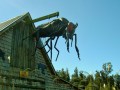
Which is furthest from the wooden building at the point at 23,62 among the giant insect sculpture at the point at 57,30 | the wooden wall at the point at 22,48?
the giant insect sculpture at the point at 57,30

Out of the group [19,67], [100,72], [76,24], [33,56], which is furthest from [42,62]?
[100,72]

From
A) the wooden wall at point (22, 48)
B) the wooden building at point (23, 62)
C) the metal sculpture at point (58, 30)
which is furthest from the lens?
the metal sculpture at point (58, 30)

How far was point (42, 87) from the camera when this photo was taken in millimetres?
17875

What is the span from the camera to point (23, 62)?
17094 millimetres

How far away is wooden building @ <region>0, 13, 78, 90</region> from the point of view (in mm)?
15750

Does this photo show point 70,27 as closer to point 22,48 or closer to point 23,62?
point 22,48

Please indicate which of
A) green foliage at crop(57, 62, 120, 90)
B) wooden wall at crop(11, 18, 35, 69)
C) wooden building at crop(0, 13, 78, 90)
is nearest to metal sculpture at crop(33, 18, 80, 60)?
wooden wall at crop(11, 18, 35, 69)

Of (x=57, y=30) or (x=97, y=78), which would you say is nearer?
(x=57, y=30)

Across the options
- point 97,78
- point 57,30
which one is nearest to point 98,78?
point 97,78

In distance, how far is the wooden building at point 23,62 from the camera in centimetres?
1575

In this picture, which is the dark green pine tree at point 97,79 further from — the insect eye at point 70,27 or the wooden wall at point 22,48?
the insect eye at point 70,27

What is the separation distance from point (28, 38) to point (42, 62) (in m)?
1.90

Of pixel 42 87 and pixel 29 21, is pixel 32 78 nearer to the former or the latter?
pixel 42 87

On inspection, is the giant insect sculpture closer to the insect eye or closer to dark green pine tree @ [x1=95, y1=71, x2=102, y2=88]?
the insect eye
